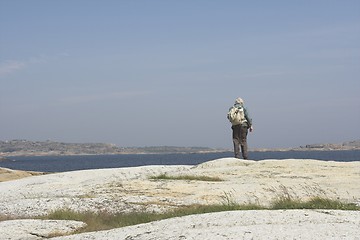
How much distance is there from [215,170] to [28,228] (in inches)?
412

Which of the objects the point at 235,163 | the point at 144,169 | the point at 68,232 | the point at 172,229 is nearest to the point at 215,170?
the point at 235,163

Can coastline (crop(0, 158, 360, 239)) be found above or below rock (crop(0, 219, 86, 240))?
above

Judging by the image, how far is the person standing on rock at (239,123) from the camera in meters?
25.2

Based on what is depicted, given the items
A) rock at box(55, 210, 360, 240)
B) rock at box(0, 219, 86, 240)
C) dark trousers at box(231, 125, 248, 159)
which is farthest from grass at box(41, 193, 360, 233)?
dark trousers at box(231, 125, 248, 159)

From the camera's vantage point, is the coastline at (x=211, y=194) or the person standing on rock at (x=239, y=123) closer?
the coastline at (x=211, y=194)

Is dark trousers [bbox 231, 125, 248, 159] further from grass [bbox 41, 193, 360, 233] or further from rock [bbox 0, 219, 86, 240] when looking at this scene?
rock [bbox 0, 219, 86, 240]

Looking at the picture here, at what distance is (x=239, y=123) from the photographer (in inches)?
990

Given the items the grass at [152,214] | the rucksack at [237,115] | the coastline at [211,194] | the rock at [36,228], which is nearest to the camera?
the coastline at [211,194]

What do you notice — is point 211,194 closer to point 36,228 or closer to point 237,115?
point 36,228

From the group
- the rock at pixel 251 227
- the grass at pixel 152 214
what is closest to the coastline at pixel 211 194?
the rock at pixel 251 227

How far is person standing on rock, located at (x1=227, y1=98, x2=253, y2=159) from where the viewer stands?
2516cm

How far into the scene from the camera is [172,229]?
945 cm

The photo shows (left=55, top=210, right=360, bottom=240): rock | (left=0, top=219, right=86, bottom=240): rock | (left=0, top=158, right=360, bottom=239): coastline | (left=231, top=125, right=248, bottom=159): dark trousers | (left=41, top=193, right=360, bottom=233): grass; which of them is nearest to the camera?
(left=55, top=210, right=360, bottom=240): rock

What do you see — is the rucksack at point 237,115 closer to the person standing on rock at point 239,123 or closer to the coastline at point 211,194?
the person standing on rock at point 239,123
